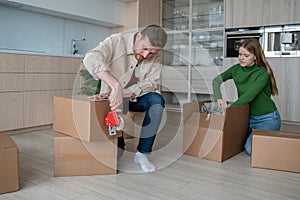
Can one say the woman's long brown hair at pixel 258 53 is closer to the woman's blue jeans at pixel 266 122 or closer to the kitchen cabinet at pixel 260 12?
the woman's blue jeans at pixel 266 122

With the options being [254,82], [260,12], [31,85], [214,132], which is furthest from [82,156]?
[260,12]

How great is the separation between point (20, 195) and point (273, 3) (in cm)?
341

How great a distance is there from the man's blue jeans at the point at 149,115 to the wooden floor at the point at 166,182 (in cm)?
16

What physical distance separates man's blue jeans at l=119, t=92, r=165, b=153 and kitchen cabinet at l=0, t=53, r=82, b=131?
4.47 feet

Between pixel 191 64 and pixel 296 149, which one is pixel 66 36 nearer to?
pixel 191 64

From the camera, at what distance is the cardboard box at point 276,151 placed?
1721mm

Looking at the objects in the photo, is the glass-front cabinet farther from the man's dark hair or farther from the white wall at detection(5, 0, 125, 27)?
the man's dark hair

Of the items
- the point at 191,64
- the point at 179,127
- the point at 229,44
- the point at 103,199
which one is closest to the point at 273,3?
the point at 229,44

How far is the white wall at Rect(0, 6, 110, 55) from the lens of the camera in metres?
3.01

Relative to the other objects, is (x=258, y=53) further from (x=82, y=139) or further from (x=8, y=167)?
(x=8, y=167)

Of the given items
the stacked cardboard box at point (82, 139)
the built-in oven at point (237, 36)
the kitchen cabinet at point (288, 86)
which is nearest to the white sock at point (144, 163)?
the stacked cardboard box at point (82, 139)

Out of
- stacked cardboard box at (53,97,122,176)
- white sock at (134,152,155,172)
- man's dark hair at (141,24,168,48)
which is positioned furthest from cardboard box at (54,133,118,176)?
man's dark hair at (141,24,168,48)

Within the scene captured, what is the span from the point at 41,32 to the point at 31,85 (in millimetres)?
930

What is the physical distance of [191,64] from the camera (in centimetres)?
436
